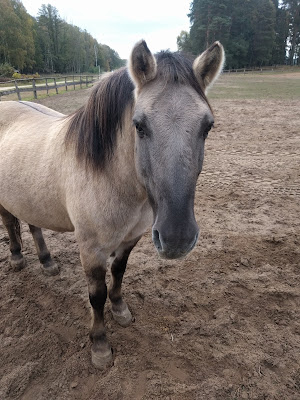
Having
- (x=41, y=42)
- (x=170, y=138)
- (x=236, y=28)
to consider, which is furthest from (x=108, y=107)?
(x=41, y=42)

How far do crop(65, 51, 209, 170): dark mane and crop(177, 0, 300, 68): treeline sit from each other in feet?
164

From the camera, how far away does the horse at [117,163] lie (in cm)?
132

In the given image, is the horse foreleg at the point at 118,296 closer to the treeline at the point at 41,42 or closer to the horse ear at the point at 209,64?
the horse ear at the point at 209,64

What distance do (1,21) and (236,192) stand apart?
198 ft

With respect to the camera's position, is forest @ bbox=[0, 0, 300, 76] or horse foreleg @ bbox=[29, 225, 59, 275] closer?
horse foreleg @ bbox=[29, 225, 59, 275]

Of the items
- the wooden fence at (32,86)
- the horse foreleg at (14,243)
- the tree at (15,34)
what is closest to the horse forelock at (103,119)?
the horse foreleg at (14,243)

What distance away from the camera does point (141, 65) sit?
1481 mm

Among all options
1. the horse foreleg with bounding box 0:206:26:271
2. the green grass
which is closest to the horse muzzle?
the horse foreleg with bounding box 0:206:26:271

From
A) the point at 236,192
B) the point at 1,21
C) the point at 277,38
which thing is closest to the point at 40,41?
the point at 1,21

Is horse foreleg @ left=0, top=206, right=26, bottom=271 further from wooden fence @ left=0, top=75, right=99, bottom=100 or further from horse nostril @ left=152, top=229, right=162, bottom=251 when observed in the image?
wooden fence @ left=0, top=75, right=99, bottom=100

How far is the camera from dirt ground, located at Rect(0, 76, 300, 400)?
198cm

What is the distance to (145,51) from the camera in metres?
1.43

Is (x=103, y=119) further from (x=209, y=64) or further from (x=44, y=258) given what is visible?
(x=44, y=258)

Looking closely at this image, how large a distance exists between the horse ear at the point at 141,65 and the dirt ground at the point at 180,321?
2129 millimetres
